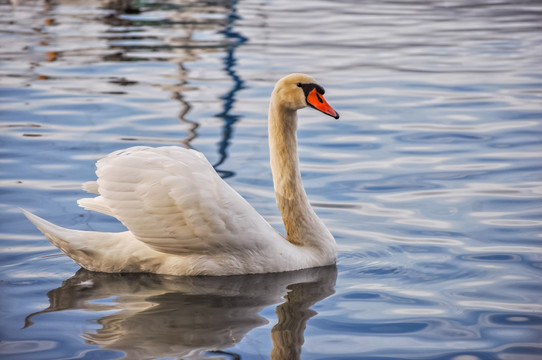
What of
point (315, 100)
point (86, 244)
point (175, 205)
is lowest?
point (86, 244)

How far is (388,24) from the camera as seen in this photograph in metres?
20.0

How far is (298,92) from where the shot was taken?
6.92 meters

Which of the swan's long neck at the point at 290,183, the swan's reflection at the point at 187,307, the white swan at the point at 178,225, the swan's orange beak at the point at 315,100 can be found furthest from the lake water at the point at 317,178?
the swan's orange beak at the point at 315,100

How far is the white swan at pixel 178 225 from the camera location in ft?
21.1

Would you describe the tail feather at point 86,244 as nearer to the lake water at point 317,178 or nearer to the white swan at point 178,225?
the white swan at point 178,225

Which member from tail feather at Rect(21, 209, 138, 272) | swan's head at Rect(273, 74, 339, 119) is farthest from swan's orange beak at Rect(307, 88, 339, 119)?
tail feather at Rect(21, 209, 138, 272)

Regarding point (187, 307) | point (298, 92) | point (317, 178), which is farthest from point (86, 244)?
point (317, 178)

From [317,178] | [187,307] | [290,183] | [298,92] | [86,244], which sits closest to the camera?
[187,307]

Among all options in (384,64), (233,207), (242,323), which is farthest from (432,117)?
(242,323)

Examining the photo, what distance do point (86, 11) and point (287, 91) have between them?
57.5 feet

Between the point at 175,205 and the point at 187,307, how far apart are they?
73 cm

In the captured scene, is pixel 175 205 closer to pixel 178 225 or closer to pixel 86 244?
pixel 178 225

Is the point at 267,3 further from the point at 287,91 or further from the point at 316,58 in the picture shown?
the point at 287,91

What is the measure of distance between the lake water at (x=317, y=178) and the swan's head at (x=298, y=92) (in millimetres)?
1145
